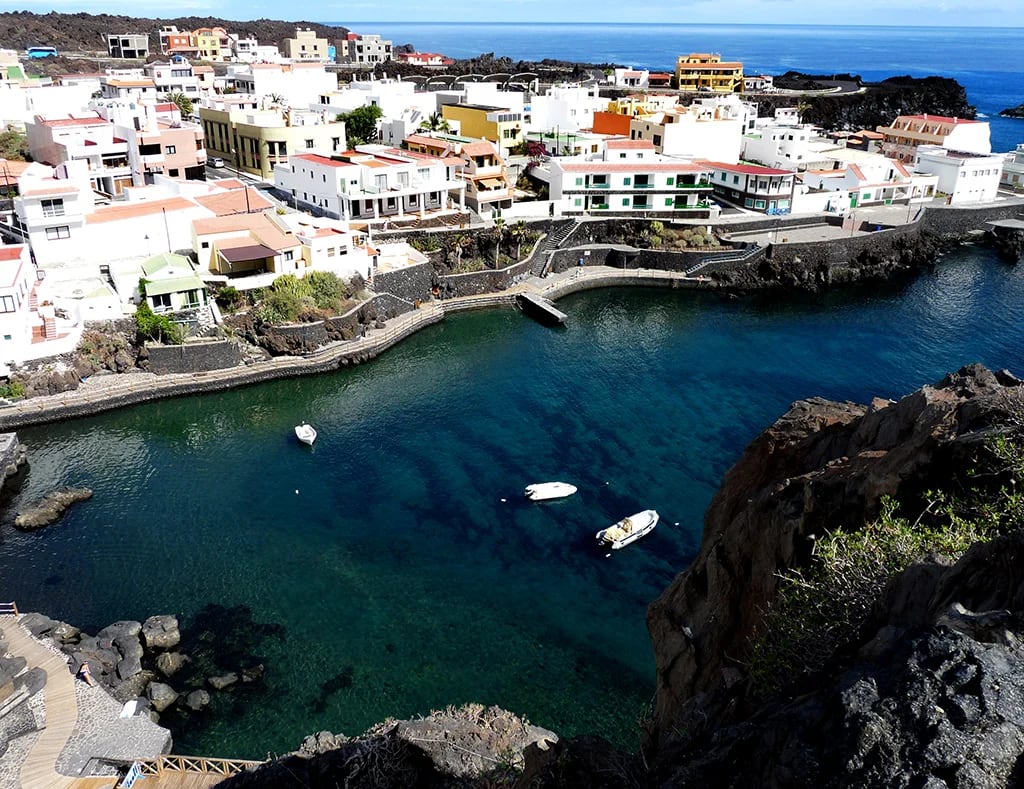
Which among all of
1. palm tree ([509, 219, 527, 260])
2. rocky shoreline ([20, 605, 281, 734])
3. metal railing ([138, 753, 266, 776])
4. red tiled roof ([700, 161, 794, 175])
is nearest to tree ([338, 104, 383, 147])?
palm tree ([509, 219, 527, 260])

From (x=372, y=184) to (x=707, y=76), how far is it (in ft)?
297

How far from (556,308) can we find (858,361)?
64.5 feet

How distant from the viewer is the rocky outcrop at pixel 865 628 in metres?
6.46

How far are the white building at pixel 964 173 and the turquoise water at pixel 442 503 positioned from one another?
3016cm

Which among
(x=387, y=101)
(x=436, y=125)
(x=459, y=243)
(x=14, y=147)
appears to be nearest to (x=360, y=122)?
(x=436, y=125)

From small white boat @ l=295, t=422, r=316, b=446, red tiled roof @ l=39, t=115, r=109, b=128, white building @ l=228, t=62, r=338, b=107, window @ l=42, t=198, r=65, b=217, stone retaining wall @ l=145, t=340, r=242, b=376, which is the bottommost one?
small white boat @ l=295, t=422, r=316, b=446

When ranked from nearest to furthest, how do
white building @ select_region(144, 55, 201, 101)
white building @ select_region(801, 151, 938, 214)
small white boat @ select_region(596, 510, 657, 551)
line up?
small white boat @ select_region(596, 510, 657, 551) < white building @ select_region(801, 151, 938, 214) < white building @ select_region(144, 55, 201, 101)

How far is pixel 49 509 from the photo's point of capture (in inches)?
1189

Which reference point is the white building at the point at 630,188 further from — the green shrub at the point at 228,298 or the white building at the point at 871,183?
the green shrub at the point at 228,298

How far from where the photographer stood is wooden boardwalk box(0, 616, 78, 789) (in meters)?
18.2

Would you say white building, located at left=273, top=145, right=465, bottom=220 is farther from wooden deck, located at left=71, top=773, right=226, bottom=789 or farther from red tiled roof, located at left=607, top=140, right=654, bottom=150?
wooden deck, located at left=71, top=773, right=226, bottom=789

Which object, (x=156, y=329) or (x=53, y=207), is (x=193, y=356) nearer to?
(x=156, y=329)

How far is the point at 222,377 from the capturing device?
135 feet

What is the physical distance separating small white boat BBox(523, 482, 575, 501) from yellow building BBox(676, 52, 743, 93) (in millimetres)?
112131
